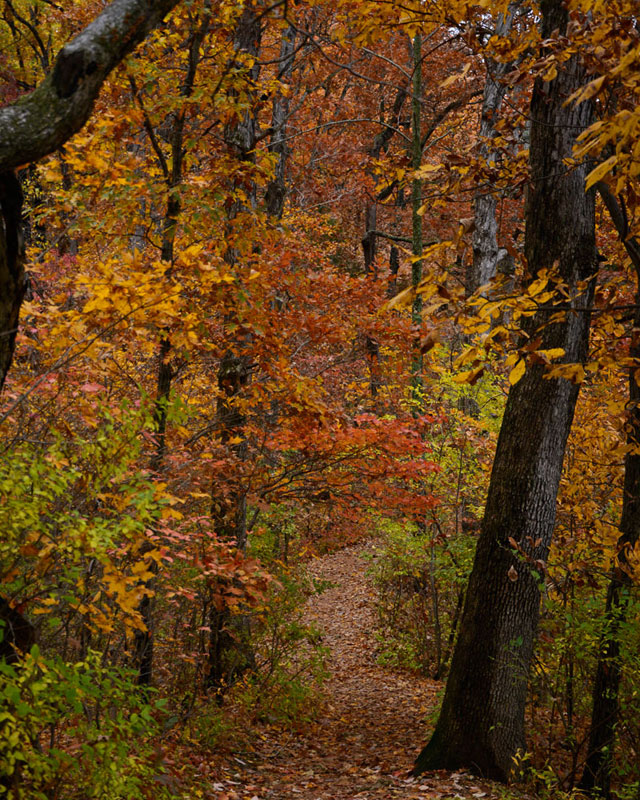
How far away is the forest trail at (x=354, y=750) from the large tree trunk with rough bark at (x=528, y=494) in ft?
1.28

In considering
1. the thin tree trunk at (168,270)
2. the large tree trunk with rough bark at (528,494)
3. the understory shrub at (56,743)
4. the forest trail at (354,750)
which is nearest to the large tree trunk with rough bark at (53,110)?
the understory shrub at (56,743)

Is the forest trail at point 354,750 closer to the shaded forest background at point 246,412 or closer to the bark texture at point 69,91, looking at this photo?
the shaded forest background at point 246,412

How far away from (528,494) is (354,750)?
12.0 ft

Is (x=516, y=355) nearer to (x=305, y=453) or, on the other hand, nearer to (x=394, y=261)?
(x=305, y=453)

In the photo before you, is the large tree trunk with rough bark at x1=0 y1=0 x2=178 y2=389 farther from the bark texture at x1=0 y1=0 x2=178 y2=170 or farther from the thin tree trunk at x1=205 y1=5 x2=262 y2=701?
the thin tree trunk at x1=205 y1=5 x2=262 y2=701

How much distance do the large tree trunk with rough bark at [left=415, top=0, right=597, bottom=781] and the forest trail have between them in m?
0.39

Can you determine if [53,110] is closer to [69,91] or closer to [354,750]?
[69,91]

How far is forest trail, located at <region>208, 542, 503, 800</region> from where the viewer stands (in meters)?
5.46

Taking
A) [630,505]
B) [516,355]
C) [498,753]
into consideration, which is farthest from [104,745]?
[630,505]

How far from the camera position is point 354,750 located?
284 inches

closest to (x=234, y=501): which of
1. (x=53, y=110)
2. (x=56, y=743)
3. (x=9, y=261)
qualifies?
(x=56, y=743)

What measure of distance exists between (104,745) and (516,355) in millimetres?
2603

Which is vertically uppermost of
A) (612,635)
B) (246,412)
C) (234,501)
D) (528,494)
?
(246,412)

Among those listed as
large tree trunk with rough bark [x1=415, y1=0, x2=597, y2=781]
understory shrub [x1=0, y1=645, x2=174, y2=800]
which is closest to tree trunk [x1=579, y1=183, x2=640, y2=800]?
large tree trunk with rough bark [x1=415, y1=0, x2=597, y2=781]
